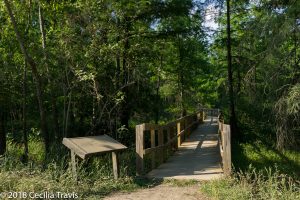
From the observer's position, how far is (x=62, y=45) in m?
11.2

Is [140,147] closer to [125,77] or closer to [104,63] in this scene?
[104,63]

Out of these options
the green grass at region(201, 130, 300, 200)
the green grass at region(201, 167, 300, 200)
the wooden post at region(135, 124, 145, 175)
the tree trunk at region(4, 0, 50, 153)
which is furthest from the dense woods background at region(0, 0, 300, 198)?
the green grass at region(201, 167, 300, 200)

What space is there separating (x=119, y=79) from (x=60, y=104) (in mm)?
2879

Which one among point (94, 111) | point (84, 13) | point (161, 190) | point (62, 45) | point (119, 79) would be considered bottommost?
point (161, 190)

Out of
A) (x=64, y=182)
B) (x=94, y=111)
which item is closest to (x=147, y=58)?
(x=94, y=111)

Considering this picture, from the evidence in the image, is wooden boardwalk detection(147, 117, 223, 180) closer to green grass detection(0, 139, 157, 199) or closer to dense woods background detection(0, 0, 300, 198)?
green grass detection(0, 139, 157, 199)

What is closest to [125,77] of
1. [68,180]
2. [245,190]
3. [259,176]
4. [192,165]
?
[192,165]

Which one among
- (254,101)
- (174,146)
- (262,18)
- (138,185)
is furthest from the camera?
(174,146)

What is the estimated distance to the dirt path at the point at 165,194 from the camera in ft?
22.4

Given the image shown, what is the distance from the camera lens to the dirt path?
6838mm

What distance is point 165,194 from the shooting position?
7133 millimetres

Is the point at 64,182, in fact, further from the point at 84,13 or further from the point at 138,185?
the point at 84,13

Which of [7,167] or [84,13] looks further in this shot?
[84,13]

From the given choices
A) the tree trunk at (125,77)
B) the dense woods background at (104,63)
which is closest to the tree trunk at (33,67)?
the dense woods background at (104,63)
